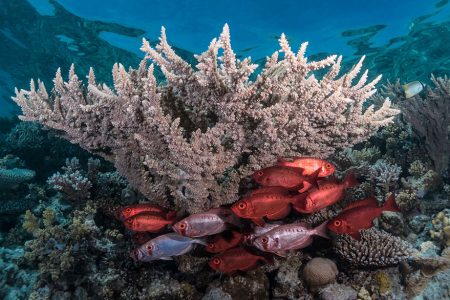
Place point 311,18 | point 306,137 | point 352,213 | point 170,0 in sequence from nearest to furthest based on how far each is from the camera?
1. point 352,213
2. point 306,137
3. point 170,0
4. point 311,18

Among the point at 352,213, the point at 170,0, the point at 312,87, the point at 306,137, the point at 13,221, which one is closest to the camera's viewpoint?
the point at 352,213

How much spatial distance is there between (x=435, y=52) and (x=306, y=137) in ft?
80.0

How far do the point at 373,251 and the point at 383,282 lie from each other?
1.25ft

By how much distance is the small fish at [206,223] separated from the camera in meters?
3.12

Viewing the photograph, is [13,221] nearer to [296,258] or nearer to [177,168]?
[177,168]

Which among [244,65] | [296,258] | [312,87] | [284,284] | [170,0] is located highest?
[170,0]

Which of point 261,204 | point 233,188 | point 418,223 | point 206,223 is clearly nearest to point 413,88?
point 418,223

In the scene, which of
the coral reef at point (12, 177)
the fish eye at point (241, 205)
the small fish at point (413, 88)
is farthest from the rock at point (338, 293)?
the coral reef at point (12, 177)

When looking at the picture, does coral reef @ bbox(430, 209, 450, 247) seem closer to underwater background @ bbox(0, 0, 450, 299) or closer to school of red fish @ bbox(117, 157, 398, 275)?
underwater background @ bbox(0, 0, 450, 299)

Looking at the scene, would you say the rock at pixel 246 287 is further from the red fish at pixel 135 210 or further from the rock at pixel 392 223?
the rock at pixel 392 223

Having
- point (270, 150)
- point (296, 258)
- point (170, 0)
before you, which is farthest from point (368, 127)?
point (170, 0)

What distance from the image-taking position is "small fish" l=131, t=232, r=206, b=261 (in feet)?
10.7

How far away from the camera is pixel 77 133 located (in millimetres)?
3713

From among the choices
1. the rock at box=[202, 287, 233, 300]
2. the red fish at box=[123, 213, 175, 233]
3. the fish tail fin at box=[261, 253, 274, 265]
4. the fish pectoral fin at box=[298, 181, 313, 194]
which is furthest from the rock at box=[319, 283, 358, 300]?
the red fish at box=[123, 213, 175, 233]
